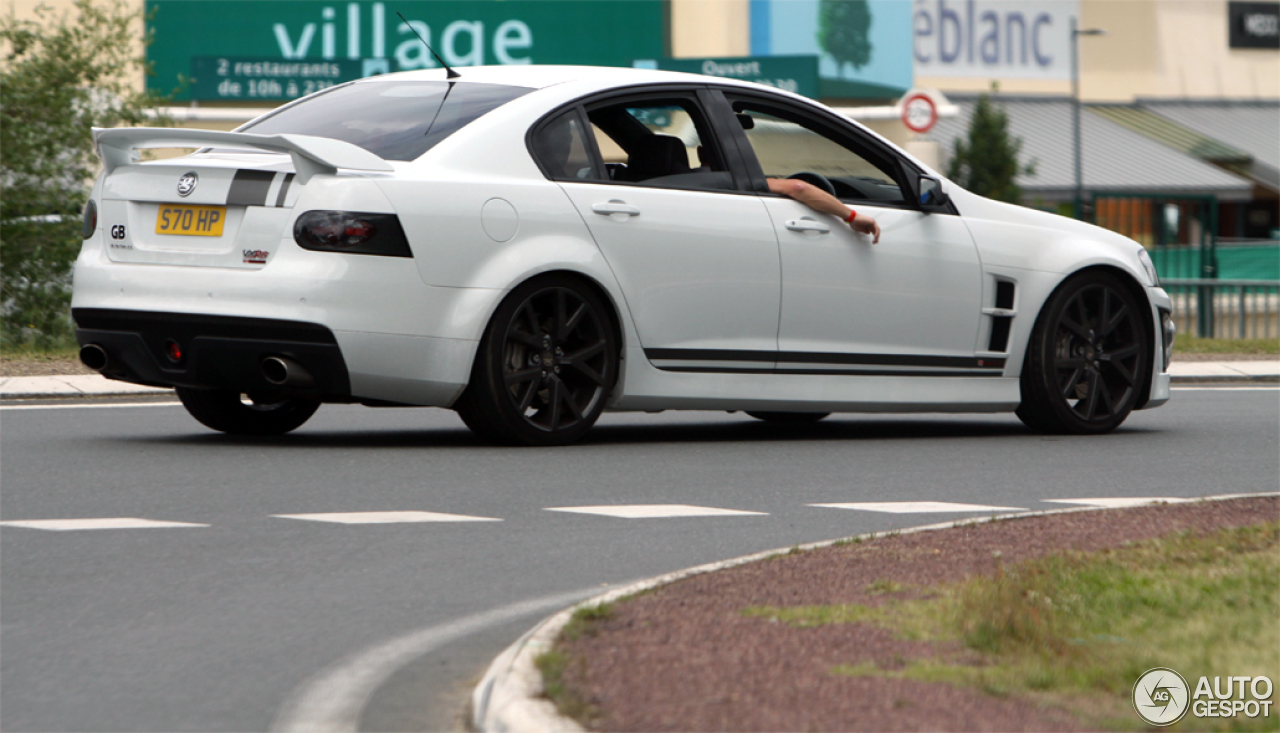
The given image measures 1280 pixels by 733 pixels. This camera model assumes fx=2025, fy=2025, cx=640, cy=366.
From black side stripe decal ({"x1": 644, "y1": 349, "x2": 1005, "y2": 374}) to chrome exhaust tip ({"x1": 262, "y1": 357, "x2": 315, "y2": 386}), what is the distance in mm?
1522

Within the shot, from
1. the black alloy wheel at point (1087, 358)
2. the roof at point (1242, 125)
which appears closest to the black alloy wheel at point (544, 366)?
the black alloy wheel at point (1087, 358)

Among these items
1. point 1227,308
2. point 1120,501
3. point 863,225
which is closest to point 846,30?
point 1227,308

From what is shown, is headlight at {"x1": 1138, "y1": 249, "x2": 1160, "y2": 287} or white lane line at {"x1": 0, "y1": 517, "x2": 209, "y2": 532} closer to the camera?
white lane line at {"x1": 0, "y1": 517, "x2": 209, "y2": 532}

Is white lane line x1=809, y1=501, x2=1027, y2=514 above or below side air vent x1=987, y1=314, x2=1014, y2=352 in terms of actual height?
below

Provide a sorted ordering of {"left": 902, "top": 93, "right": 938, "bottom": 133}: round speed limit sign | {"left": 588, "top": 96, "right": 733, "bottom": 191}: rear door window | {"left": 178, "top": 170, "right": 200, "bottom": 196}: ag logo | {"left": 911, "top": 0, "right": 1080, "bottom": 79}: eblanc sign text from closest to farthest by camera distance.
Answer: {"left": 178, "top": 170, "right": 200, "bottom": 196}: ag logo < {"left": 588, "top": 96, "right": 733, "bottom": 191}: rear door window < {"left": 902, "top": 93, "right": 938, "bottom": 133}: round speed limit sign < {"left": 911, "top": 0, "right": 1080, "bottom": 79}: eblanc sign text

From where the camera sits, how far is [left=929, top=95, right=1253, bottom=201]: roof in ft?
140

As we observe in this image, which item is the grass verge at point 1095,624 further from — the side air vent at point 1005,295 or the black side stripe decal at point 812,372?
the side air vent at point 1005,295

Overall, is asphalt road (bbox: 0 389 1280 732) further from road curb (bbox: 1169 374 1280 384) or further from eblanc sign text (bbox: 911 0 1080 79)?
eblanc sign text (bbox: 911 0 1080 79)

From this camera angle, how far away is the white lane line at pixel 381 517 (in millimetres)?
6684

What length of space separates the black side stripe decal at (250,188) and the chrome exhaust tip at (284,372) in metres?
0.62

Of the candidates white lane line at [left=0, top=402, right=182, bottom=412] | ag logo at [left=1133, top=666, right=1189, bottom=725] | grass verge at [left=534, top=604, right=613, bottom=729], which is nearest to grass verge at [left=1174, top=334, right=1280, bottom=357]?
white lane line at [left=0, top=402, right=182, bottom=412]

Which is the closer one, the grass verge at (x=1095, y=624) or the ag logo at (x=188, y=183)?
the grass verge at (x=1095, y=624)

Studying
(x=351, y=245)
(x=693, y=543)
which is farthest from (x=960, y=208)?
(x=693, y=543)

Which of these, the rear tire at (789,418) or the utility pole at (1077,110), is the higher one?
the utility pole at (1077,110)
